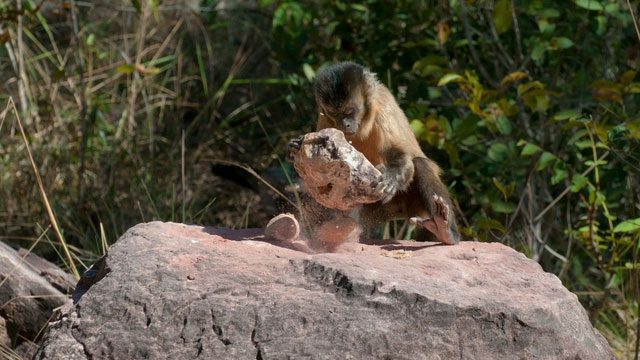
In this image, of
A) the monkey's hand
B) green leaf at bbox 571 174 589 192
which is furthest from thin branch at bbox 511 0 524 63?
the monkey's hand

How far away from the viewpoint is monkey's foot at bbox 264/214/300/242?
4004 millimetres

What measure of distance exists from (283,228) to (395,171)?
914 millimetres

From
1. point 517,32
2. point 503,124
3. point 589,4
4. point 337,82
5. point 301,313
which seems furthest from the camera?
point 517,32

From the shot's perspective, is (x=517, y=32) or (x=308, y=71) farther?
(x=308, y=71)

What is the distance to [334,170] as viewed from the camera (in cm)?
395

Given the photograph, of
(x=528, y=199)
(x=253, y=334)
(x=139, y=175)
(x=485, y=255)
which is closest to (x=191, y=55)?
(x=139, y=175)

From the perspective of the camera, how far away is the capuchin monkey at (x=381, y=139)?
4758mm

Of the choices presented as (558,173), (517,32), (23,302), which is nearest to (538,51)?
(517,32)

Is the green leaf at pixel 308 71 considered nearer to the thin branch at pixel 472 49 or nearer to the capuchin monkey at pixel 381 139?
the thin branch at pixel 472 49

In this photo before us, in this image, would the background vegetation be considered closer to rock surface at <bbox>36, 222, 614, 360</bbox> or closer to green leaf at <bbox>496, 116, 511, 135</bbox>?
green leaf at <bbox>496, 116, 511, 135</bbox>

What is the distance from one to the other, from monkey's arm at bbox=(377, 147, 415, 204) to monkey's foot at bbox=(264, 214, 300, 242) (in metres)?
0.58

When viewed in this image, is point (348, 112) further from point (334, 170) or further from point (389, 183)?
point (334, 170)

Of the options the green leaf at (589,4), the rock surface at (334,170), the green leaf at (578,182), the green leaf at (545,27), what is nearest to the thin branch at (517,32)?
the green leaf at (545,27)

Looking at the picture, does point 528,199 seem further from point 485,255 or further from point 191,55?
point 191,55
